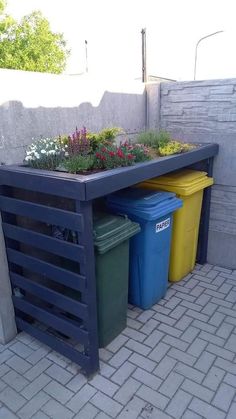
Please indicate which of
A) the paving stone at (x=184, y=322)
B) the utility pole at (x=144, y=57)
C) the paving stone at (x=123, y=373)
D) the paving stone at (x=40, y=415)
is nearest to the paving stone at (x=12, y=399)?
the paving stone at (x=40, y=415)

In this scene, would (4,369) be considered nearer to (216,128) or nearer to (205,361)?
(205,361)

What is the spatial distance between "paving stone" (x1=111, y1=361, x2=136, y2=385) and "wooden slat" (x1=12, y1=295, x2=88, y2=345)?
0.37 meters

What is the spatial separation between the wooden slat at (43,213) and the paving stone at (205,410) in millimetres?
1360

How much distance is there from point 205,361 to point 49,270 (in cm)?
138

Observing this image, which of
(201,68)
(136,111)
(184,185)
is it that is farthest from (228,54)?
(184,185)

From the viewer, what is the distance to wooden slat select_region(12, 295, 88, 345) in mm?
2090

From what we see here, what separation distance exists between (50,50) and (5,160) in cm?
2088

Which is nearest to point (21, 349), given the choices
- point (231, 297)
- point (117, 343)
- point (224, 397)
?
point (117, 343)

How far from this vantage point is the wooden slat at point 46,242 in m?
1.91

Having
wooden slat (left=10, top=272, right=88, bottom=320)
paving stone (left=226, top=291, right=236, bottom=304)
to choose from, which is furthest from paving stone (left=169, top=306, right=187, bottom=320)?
wooden slat (left=10, top=272, right=88, bottom=320)

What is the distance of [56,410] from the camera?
76.1 inches

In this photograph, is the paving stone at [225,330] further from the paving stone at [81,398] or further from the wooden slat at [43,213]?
the wooden slat at [43,213]

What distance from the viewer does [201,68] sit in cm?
1706

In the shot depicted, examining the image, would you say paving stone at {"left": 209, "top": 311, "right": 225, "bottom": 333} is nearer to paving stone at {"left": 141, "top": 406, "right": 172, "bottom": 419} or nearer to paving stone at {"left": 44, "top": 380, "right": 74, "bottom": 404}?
paving stone at {"left": 141, "top": 406, "right": 172, "bottom": 419}
